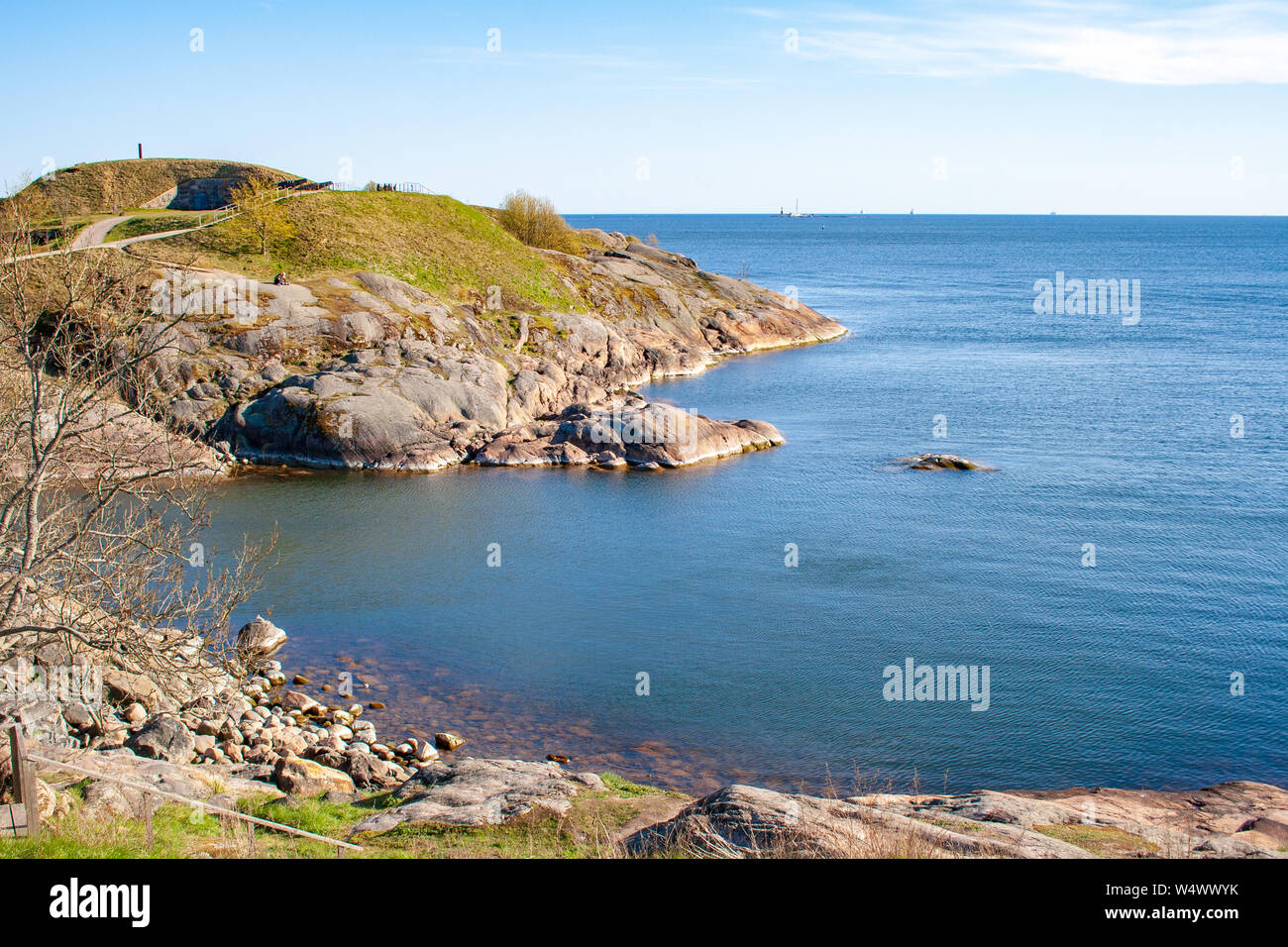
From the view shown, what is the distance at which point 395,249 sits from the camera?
77.5m

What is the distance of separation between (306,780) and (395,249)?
6306 cm

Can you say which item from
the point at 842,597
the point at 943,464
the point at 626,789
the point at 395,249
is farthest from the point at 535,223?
the point at 626,789

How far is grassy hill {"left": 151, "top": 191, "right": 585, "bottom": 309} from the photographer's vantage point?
70062 millimetres

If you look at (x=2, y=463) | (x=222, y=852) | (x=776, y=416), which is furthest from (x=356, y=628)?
(x=776, y=416)

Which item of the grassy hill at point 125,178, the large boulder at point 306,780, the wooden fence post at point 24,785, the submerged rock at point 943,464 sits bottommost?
the large boulder at point 306,780

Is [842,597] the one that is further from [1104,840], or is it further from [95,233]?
[95,233]

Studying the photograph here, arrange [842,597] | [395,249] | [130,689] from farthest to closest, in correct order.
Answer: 1. [395,249]
2. [842,597]
3. [130,689]

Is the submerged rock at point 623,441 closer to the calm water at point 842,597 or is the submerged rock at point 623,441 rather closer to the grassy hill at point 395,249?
the calm water at point 842,597

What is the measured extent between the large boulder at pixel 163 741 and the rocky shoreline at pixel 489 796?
1.5 inches

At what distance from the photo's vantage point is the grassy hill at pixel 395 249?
7006 cm

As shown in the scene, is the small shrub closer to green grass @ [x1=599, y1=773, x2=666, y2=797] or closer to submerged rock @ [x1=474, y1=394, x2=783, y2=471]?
submerged rock @ [x1=474, y1=394, x2=783, y2=471]

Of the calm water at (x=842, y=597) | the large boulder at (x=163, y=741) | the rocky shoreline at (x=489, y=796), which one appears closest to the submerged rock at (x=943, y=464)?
the calm water at (x=842, y=597)
